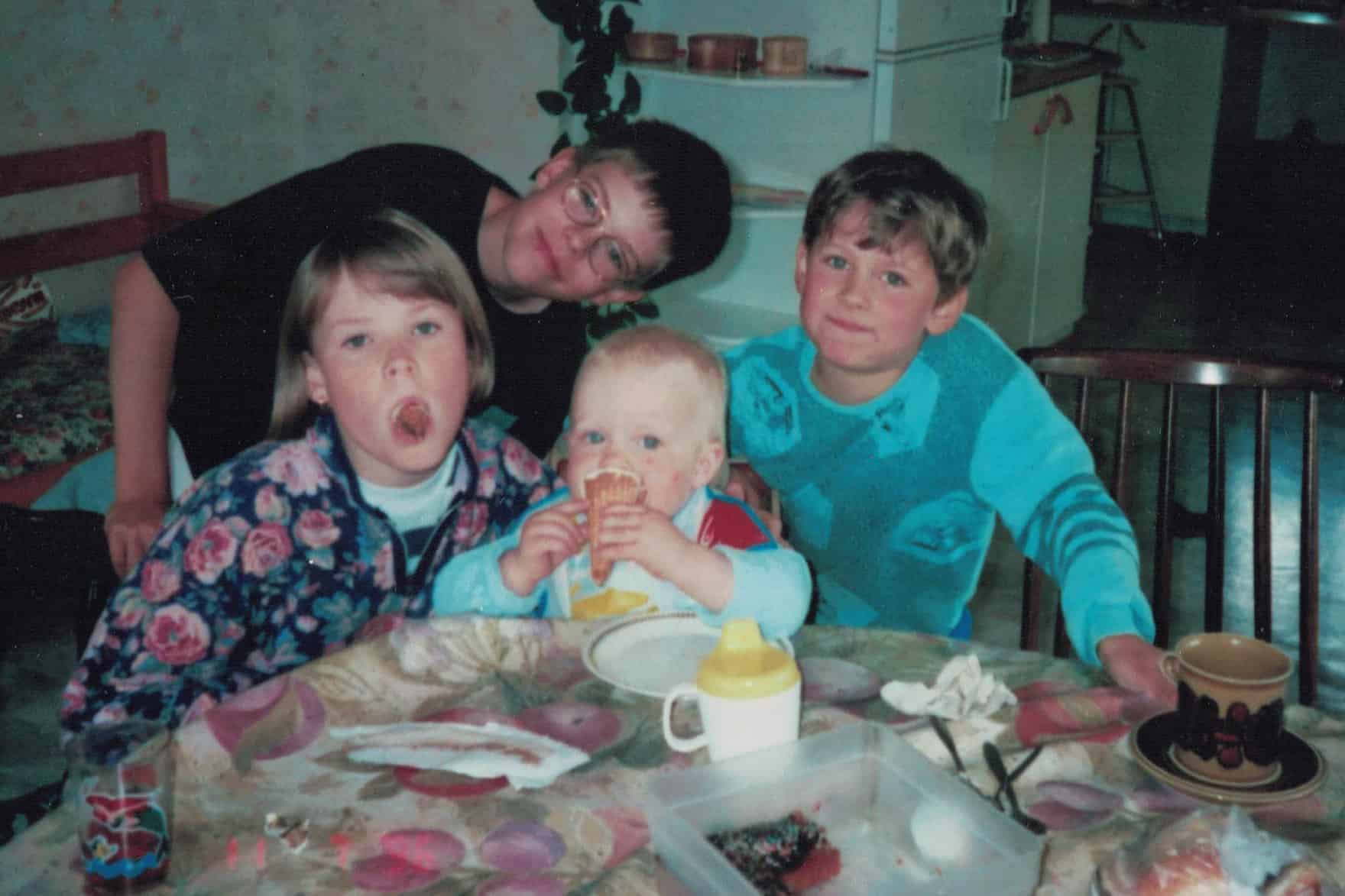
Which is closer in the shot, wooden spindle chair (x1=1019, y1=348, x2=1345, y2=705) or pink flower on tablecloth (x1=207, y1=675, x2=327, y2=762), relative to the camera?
pink flower on tablecloth (x1=207, y1=675, x2=327, y2=762)

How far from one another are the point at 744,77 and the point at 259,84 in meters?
1.58

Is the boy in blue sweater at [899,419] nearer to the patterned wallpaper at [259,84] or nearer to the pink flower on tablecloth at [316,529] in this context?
the pink flower on tablecloth at [316,529]

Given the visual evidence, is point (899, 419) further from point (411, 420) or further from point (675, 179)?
point (411, 420)

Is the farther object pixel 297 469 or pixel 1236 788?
pixel 297 469

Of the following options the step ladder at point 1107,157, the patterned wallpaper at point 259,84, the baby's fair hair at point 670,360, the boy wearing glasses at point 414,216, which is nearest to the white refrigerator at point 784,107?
the patterned wallpaper at point 259,84

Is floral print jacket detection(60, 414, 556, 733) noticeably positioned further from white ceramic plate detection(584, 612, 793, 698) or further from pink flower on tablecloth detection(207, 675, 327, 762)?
white ceramic plate detection(584, 612, 793, 698)

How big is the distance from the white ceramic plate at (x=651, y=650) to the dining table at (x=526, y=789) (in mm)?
15

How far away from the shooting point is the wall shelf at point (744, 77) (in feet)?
12.0

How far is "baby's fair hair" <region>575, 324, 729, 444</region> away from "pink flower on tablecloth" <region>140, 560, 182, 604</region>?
0.49m

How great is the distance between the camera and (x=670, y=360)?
1.69m

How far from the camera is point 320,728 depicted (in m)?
1.30

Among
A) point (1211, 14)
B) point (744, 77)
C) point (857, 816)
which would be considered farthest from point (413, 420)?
point (1211, 14)

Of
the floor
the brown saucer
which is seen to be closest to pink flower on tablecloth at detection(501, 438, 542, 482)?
the brown saucer

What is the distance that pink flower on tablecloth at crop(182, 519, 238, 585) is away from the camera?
1581mm
